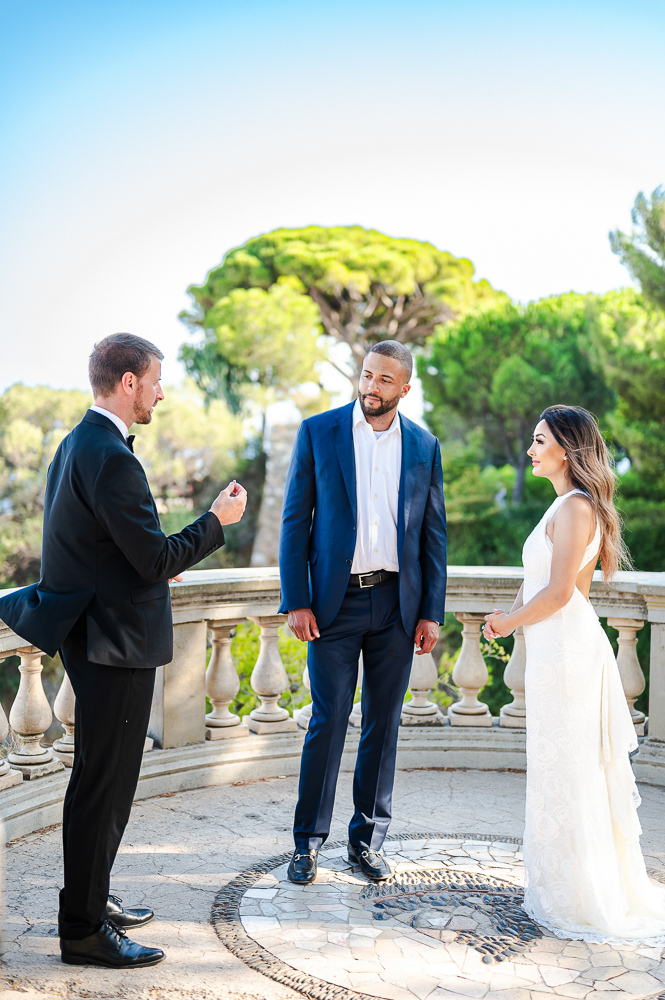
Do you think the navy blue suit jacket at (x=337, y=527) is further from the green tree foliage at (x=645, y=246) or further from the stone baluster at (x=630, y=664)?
the green tree foliage at (x=645, y=246)

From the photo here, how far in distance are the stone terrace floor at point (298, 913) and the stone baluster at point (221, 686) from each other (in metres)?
0.32

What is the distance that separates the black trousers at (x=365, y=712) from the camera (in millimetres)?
2994

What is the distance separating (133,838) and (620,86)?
3007cm

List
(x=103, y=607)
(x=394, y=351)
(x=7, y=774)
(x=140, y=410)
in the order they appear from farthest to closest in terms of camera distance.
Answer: (x=7, y=774) → (x=394, y=351) → (x=140, y=410) → (x=103, y=607)

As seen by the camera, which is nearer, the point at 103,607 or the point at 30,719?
the point at 103,607

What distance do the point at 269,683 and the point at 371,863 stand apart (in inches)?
51.7

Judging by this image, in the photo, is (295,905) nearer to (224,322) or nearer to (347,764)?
(347,764)

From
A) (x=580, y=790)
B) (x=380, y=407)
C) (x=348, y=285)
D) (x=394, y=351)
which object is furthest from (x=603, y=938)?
(x=348, y=285)

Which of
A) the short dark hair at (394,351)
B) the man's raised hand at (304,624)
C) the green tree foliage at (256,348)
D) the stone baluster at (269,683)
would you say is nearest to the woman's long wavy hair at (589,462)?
the short dark hair at (394,351)

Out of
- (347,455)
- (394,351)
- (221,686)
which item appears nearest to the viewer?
(394,351)

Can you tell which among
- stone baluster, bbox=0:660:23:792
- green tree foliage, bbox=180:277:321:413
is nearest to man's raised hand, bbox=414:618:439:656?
stone baluster, bbox=0:660:23:792

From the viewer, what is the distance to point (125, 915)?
2.65 m

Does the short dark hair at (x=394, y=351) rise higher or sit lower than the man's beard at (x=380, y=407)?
higher

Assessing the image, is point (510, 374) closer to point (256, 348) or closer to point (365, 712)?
point (256, 348)
